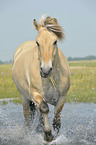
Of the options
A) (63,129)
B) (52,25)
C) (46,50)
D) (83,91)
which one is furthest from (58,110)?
(83,91)

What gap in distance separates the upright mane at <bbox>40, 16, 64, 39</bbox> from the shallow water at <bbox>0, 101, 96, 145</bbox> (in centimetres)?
211

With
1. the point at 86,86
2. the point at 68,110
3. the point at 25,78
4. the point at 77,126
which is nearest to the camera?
the point at 25,78

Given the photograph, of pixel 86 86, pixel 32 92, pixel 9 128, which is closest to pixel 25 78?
pixel 32 92

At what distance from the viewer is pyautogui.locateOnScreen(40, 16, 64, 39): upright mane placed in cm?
391

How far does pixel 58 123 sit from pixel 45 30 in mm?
1955

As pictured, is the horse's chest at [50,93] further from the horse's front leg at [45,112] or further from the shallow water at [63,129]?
the shallow water at [63,129]

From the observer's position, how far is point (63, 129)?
534 cm

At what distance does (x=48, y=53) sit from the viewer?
350 centimetres

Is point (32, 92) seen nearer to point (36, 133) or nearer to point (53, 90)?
point (53, 90)

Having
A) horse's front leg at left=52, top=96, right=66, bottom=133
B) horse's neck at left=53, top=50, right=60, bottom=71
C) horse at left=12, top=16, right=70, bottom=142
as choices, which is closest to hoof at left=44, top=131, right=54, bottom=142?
horse at left=12, top=16, right=70, bottom=142

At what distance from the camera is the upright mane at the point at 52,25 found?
12.8 feet

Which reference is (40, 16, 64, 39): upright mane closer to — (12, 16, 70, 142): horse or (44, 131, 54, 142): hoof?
(12, 16, 70, 142): horse

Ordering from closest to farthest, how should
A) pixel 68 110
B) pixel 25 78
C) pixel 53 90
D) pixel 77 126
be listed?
1. pixel 53 90
2. pixel 25 78
3. pixel 77 126
4. pixel 68 110

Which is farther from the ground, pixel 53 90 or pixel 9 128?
pixel 53 90
